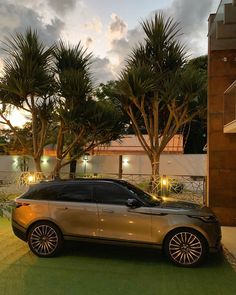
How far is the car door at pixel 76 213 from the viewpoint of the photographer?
6.39 meters

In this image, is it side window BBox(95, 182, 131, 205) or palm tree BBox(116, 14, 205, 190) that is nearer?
side window BBox(95, 182, 131, 205)

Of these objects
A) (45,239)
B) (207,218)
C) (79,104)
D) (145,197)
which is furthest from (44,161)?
(207,218)

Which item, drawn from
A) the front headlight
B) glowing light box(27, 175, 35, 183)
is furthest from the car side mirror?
glowing light box(27, 175, 35, 183)

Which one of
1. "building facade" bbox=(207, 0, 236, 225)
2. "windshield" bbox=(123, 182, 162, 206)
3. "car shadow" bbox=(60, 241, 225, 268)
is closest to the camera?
"car shadow" bbox=(60, 241, 225, 268)

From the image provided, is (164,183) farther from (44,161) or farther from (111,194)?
(44,161)

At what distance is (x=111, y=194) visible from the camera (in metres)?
6.56

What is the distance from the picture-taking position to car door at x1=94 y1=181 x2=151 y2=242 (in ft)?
20.2

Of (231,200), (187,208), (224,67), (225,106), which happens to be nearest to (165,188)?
(231,200)

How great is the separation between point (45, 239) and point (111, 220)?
128 cm

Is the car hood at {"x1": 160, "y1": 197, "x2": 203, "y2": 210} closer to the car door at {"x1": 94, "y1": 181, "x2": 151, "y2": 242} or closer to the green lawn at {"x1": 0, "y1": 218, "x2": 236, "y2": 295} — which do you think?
the car door at {"x1": 94, "y1": 181, "x2": 151, "y2": 242}

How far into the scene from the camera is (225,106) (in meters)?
9.84

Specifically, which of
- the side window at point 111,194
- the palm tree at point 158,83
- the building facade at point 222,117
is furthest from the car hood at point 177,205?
the palm tree at point 158,83

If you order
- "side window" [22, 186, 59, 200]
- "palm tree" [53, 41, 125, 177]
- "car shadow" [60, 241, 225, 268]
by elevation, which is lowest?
"car shadow" [60, 241, 225, 268]

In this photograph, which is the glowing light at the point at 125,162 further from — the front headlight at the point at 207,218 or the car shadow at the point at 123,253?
the front headlight at the point at 207,218
